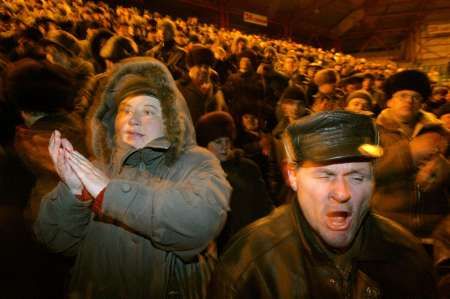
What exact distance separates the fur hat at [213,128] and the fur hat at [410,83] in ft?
5.24

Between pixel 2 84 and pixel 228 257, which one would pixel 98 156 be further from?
pixel 2 84

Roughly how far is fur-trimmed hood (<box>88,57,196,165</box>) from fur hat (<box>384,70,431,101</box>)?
2.72 meters

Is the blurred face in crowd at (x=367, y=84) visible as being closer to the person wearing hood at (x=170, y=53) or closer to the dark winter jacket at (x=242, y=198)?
the person wearing hood at (x=170, y=53)

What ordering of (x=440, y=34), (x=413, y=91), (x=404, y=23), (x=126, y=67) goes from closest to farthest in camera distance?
1. (x=126, y=67)
2. (x=413, y=91)
3. (x=440, y=34)
4. (x=404, y=23)

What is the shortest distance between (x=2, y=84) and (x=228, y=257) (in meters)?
2.57

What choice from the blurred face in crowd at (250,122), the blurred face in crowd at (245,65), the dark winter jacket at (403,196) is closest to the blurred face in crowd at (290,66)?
the blurred face in crowd at (245,65)

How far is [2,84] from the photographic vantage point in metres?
3.41

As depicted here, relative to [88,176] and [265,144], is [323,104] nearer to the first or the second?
[265,144]

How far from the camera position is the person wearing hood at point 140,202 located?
5.83ft

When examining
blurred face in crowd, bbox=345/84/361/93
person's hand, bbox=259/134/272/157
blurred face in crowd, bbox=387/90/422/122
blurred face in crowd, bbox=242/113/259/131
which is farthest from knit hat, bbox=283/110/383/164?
blurred face in crowd, bbox=345/84/361/93

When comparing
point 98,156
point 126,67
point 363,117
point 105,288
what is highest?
point 126,67

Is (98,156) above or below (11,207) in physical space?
above

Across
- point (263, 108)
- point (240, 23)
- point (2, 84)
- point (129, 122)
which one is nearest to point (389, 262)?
point (129, 122)

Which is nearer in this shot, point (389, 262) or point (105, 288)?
point (389, 262)
